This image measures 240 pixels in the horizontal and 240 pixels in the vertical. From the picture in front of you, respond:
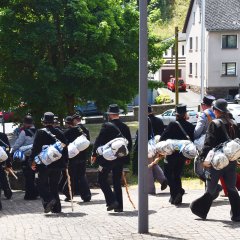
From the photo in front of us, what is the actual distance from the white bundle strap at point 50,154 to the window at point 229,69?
160 ft

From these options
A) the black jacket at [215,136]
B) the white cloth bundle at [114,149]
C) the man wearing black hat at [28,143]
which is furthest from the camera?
the man wearing black hat at [28,143]

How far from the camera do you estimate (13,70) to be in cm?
2255

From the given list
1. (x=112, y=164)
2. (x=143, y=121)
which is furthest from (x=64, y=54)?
(x=143, y=121)

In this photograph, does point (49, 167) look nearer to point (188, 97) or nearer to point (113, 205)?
point (113, 205)

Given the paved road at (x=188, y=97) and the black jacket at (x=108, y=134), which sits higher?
the black jacket at (x=108, y=134)

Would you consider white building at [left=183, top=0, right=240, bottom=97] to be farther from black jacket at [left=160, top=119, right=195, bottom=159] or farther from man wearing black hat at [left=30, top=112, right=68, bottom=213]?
man wearing black hat at [left=30, top=112, right=68, bottom=213]

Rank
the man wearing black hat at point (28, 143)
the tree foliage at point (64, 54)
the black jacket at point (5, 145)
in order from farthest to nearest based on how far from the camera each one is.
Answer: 1. the tree foliage at point (64, 54)
2. the man wearing black hat at point (28, 143)
3. the black jacket at point (5, 145)

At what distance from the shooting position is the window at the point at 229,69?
57.9 m

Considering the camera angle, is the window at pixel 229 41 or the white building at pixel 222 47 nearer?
the white building at pixel 222 47

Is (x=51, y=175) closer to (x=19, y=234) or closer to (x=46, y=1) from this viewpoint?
(x=19, y=234)

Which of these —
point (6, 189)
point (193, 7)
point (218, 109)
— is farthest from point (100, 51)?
point (193, 7)

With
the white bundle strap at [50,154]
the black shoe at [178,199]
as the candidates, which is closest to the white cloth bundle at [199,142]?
the black shoe at [178,199]

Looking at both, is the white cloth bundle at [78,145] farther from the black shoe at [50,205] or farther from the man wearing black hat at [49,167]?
the black shoe at [50,205]

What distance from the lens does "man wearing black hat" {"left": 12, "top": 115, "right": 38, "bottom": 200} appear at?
42.2 feet
